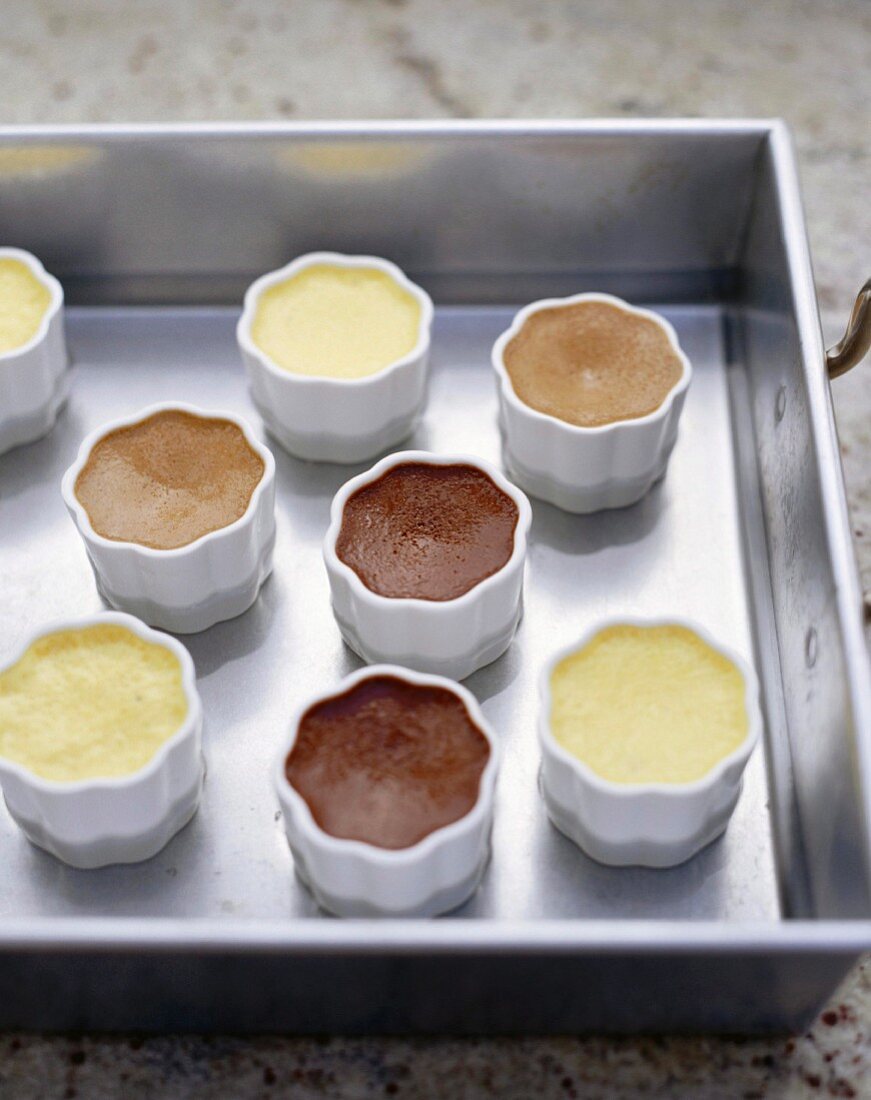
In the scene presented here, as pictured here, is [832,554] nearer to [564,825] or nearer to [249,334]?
[564,825]

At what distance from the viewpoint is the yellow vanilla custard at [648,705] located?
121 cm

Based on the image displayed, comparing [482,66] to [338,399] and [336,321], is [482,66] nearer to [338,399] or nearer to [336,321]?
[336,321]

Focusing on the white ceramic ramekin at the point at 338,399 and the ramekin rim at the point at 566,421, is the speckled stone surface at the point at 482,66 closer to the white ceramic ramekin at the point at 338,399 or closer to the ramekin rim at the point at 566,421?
the ramekin rim at the point at 566,421

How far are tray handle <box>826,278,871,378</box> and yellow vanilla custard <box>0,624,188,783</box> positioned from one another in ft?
2.31

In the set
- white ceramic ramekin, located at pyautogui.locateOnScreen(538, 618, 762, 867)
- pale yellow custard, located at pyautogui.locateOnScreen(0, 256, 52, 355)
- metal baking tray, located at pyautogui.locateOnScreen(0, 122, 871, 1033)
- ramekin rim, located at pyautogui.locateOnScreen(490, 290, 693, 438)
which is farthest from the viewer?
pale yellow custard, located at pyautogui.locateOnScreen(0, 256, 52, 355)

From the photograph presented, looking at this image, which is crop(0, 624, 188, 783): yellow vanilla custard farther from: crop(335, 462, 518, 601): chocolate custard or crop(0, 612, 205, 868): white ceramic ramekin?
crop(335, 462, 518, 601): chocolate custard

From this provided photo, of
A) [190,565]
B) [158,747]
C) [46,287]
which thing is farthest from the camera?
[46,287]

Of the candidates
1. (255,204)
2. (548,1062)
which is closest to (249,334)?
(255,204)

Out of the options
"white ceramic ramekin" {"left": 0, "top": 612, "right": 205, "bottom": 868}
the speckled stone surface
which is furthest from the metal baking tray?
the speckled stone surface

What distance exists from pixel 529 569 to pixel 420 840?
40 cm

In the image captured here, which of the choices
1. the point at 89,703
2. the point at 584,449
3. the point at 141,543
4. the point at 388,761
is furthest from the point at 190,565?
the point at 584,449

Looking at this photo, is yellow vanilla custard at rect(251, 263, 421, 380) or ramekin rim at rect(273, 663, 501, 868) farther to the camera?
yellow vanilla custard at rect(251, 263, 421, 380)

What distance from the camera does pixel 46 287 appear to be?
1.56 m

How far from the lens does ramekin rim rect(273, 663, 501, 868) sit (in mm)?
1125
